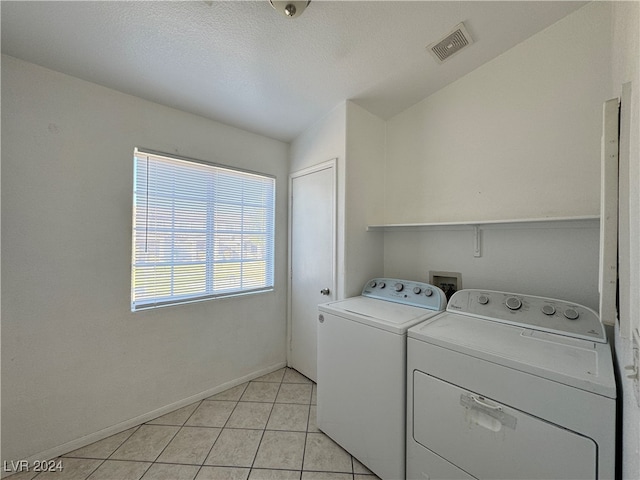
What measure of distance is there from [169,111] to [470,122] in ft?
7.82

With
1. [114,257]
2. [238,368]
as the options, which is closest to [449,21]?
[114,257]

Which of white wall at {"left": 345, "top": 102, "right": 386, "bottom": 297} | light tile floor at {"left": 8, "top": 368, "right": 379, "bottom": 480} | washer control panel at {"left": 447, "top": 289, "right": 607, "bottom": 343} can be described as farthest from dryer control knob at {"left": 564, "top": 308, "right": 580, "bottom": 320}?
light tile floor at {"left": 8, "top": 368, "right": 379, "bottom": 480}

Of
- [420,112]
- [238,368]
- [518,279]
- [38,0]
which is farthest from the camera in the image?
[238,368]

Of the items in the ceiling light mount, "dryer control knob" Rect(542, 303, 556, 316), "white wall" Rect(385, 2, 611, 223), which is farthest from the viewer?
A: "white wall" Rect(385, 2, 611, 223)

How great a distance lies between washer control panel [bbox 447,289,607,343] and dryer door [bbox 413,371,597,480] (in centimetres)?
56

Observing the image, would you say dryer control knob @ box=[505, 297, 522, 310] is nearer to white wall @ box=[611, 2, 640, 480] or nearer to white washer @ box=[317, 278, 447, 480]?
white washer @ box=[317, 278, 447, 480]

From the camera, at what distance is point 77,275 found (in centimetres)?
165

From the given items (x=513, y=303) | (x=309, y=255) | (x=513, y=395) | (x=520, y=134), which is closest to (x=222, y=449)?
(x=309, y=255)

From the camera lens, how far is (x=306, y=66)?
170 cm

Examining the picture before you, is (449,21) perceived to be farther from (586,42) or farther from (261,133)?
(261,133)

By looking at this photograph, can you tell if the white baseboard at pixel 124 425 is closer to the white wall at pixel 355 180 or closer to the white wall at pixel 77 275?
the white wall at pixel 77 275

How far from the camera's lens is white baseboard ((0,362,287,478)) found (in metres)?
1.55

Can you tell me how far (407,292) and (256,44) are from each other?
1.95m

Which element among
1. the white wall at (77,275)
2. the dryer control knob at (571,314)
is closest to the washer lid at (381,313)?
the dryer control knob at (571,314)
